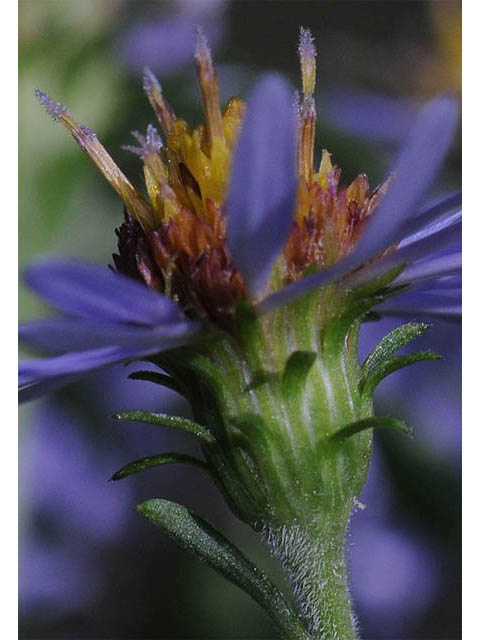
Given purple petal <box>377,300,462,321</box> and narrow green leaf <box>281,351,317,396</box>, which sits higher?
purple petal <box>377,300,462,321</box>

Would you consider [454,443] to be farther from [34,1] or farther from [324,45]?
[34,1]

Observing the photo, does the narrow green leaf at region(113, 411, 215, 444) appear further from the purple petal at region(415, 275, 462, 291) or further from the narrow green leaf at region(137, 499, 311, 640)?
the purple petal at region(415, 275, 462, 291)

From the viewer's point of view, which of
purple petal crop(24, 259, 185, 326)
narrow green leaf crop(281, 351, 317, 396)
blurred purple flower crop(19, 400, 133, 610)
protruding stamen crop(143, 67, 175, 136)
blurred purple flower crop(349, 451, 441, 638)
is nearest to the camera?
purple petal crop(24, 259, 185, 326)

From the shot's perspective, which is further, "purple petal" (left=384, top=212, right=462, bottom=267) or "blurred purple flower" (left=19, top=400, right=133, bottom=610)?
"blurred purple flower" (left=19, top=400, right=133, bottom=610)

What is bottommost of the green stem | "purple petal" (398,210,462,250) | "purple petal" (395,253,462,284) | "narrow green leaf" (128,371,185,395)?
the green stem

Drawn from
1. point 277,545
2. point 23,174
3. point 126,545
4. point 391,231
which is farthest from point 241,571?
point 126,545

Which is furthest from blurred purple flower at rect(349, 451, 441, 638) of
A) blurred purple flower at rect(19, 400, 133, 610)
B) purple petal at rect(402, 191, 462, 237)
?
purple petal at rect(402, 191, 462, 237)

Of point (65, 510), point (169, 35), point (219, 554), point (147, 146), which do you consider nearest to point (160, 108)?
point (147, 146)
